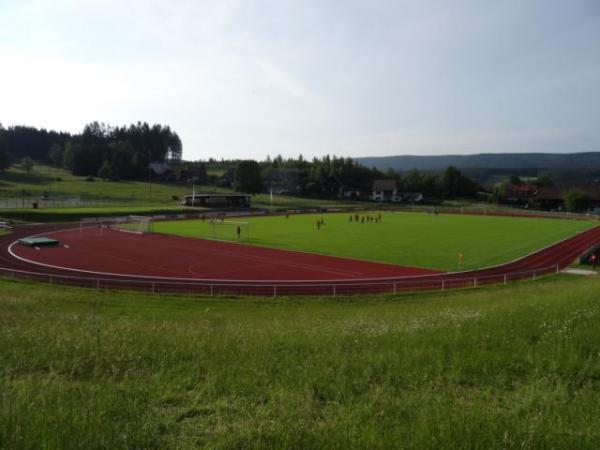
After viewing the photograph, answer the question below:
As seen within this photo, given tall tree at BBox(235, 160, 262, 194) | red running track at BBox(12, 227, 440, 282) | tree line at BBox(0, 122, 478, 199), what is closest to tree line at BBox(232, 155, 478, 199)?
tree line at BBox(0, 122, 478, 199)

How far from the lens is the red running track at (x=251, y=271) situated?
97.3ft

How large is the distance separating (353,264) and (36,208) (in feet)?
214

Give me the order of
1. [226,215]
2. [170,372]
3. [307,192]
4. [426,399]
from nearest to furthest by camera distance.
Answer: [426,399] → [170,372] → [226,215] → [307,192]

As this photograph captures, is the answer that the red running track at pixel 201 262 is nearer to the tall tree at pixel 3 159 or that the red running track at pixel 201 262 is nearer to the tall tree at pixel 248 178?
the tall tree at pixel 248 178

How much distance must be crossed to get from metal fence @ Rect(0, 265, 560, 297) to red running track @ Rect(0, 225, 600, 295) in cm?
6

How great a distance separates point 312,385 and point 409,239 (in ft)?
159

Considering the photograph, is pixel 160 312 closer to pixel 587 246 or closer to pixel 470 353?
pixel 470 353

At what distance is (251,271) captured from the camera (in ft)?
117

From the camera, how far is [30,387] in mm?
6645

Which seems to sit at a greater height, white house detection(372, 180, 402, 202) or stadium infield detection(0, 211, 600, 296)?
white house detection(372, 180, 402, 202)

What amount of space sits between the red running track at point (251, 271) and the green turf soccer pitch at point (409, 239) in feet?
8.88

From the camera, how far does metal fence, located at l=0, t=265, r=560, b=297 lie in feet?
93.2

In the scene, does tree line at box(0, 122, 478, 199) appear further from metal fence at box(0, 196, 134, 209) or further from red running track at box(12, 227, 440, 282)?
red running track at box(12, 227, 440, 282)

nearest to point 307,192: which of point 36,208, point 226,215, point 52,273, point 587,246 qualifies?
point 226,215
